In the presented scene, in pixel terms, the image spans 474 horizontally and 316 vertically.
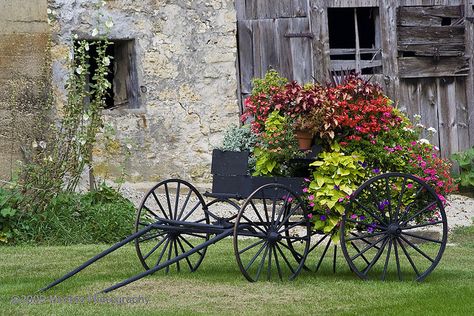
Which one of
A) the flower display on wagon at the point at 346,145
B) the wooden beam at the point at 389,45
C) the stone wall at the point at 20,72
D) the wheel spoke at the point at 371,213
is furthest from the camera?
the wooden beam at the point at 389,45

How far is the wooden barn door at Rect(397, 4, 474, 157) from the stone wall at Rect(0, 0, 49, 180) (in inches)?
237

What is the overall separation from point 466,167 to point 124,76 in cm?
492

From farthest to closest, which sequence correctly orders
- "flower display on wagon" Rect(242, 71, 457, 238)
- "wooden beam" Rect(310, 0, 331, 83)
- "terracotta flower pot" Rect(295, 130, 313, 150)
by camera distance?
1. "wooden beam" Rect(310, 0, 331, 83)
2. "terracotta flower pot" Rect(295, 130, 313, 150)
3. "flower display on wagon" Rect(242, 71, 457, 238)

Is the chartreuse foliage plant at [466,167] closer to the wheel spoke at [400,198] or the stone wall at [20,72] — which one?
the stone wall at [20,72]

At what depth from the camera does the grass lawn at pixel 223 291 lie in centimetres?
643

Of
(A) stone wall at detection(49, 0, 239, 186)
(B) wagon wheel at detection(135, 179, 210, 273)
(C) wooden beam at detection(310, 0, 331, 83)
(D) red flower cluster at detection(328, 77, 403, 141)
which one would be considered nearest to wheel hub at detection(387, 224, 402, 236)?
(D) red flower cluster at detection(328, 77, 403, 141)

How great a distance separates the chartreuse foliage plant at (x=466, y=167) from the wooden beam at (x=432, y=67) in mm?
1167

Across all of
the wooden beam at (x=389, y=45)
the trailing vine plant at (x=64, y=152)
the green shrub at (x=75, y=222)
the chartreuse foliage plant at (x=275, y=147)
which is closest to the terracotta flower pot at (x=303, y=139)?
the chartreuse foliage plant at (x=275, y=147)

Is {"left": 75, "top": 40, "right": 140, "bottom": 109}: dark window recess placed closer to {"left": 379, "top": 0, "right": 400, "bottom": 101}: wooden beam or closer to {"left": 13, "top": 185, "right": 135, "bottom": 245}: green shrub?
{"left": 13, "top": 185, "right": 135, "bottom": 245}: green shrub

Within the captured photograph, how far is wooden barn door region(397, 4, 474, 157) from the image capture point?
14.3 meters

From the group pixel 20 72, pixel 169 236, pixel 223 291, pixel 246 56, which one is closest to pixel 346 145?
pixel 223 291

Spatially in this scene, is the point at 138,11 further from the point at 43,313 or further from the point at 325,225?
the point at 43,313

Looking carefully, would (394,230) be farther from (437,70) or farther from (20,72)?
(437,70)

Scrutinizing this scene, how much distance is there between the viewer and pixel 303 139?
765 centimetres
